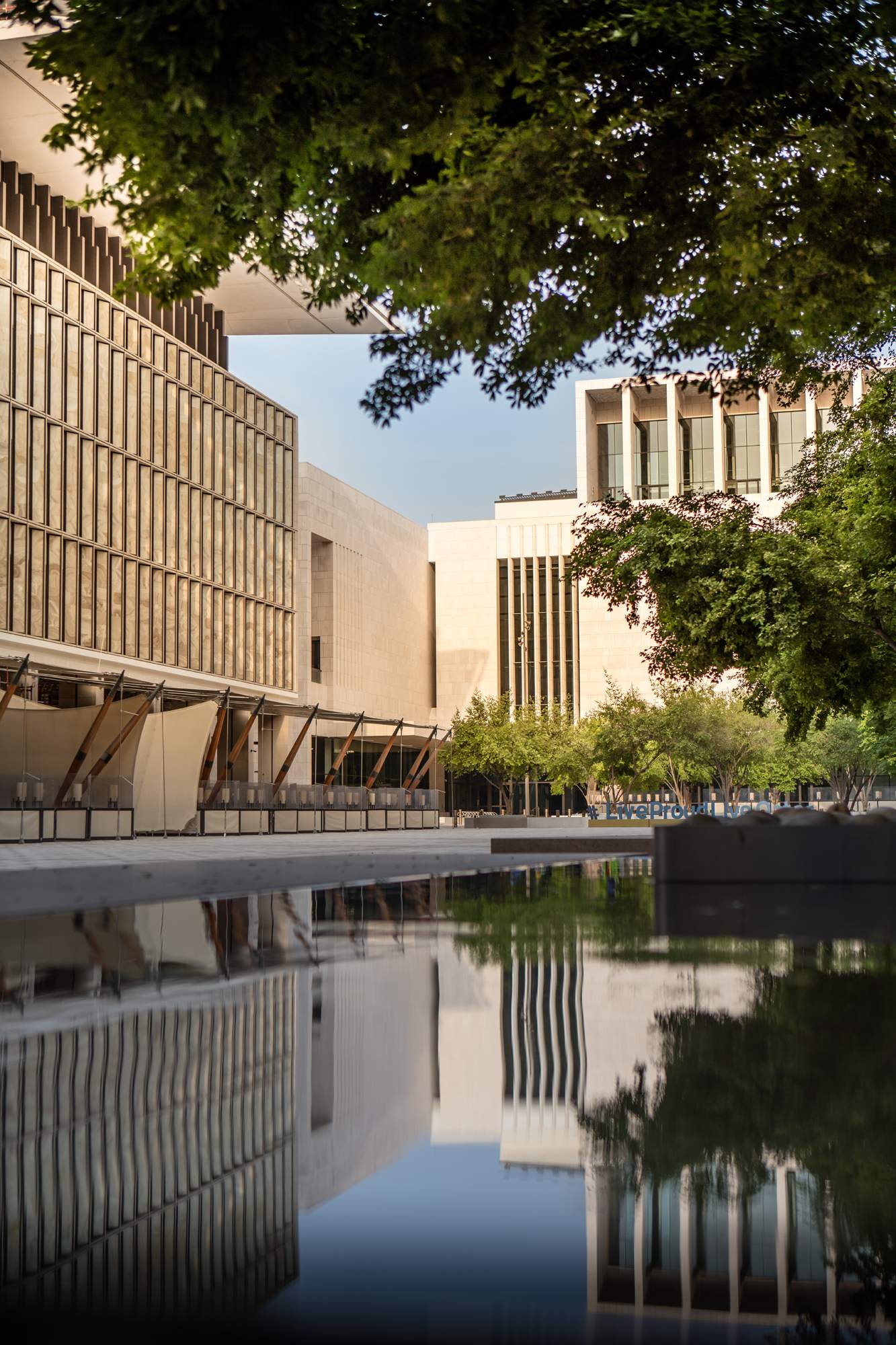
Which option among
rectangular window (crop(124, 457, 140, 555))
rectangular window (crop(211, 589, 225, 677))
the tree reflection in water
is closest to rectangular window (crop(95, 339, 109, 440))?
rectangular window (crop(124, 457, 140, 555))

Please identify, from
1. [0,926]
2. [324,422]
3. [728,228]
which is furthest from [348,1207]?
[324,422]

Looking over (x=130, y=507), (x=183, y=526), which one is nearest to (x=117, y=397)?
(x=130, y=507)

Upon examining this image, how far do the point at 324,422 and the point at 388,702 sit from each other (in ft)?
70.1

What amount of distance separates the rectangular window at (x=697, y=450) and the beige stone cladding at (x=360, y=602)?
19.2 m

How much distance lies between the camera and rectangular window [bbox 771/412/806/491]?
88.7 meters

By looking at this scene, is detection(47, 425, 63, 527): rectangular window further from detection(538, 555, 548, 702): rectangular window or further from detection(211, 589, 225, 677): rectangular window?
detection(538, 555, 548, 702): rectangular window

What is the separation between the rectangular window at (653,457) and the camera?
92.1 m

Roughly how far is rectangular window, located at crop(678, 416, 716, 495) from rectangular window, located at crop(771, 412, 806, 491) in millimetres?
4279

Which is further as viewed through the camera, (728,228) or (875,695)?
(875,695)

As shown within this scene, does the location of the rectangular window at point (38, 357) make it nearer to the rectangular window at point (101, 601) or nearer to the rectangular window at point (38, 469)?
the rectangular window at point (38, 469)

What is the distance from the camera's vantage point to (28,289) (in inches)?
1646

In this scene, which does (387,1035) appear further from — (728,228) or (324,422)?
(324,422)

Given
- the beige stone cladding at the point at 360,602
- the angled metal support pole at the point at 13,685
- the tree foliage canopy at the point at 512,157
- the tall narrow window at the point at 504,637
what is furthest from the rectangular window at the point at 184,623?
the tall narrow window at the point at 504,637

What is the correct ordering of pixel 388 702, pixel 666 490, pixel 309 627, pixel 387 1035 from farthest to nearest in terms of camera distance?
pixel 666 490, pixel 388 702, pixel 309 627, pixel 387 1035
